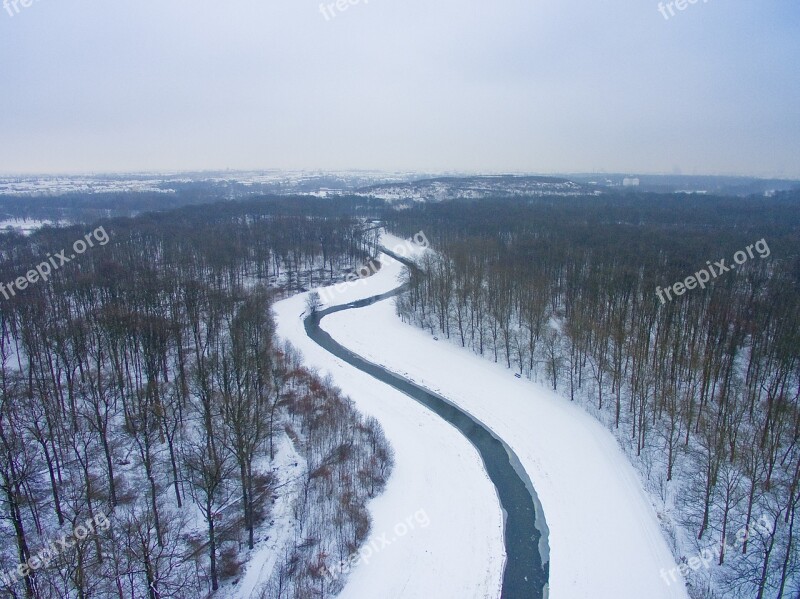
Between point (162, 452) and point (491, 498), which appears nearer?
point (491, 498)

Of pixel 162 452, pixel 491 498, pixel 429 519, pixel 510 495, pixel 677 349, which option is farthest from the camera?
pixel 677 349

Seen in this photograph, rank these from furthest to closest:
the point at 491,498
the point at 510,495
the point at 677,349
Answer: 1. the point at 677,349
2. the point at 510,495
3. the point at 491,498

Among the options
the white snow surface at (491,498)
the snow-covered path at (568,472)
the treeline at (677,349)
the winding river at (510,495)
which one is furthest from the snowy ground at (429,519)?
the treeline at (677,349)

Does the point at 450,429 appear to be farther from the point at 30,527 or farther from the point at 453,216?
the point at 453,216

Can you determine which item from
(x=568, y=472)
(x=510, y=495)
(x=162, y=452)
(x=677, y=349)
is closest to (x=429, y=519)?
(x=510, y=495)

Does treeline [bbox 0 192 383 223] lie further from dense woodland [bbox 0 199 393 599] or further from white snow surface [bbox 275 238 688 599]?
white snow surface [bbox 275 238 688 599]

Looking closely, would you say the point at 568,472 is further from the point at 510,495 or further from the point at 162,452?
the point at 162,452
